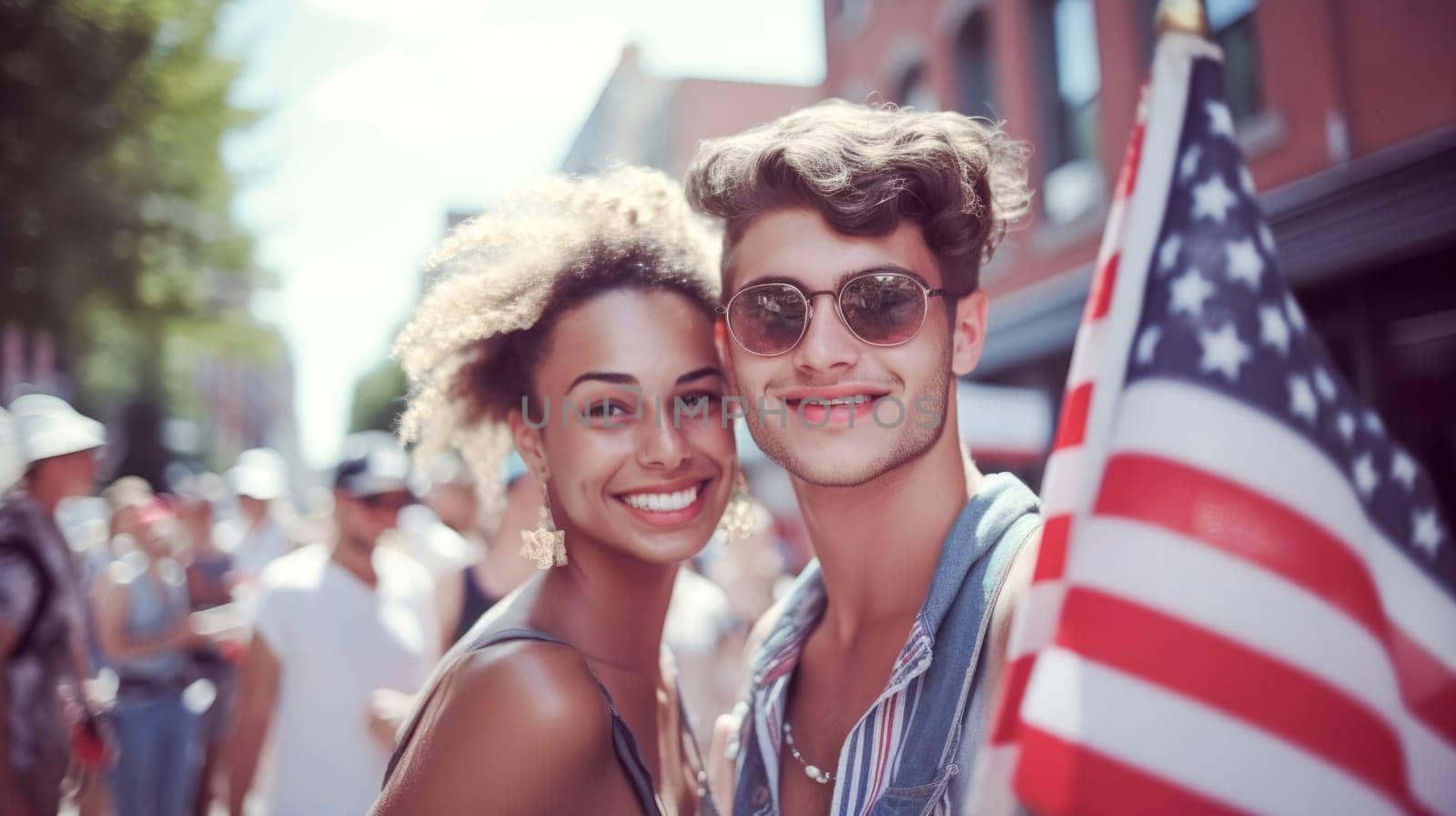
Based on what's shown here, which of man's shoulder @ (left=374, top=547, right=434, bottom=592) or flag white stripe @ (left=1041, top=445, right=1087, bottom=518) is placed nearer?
flag white stripe @ (left=1041, top=445, right=1087, bottom=518)

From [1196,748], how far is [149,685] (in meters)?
6.54

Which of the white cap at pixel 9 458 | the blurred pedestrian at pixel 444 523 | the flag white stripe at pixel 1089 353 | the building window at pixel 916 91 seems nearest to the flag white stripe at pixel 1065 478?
the flag white stripe at pixel 1089 353

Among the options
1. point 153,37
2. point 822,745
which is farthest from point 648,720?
point 153,37

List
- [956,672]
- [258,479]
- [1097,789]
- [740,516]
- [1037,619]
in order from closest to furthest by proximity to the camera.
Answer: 1. [1097,789]
2. [1037,619]
3. [956,672]
4. [740,516]
5. [258,479]

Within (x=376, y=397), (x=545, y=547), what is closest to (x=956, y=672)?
(x=545, y=547)

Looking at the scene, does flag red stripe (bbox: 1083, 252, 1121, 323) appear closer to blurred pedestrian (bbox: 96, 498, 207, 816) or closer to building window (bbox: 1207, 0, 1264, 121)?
blurred pedestrian (bbox: 96, 498, 207, 816)

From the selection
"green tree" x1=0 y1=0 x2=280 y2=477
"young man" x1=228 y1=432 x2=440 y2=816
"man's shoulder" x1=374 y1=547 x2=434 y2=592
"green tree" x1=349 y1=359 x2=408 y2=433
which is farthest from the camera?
"green tree" x1=349 y1=359 x2=408 y2=433

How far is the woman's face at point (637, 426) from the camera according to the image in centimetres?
239

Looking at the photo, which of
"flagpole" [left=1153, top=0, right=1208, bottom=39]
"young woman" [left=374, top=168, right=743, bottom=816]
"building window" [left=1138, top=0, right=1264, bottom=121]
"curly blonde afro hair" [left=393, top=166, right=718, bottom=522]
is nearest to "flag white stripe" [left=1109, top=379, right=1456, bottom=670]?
"flagpole" [left=1153, top=0, right=1208, bottom=39]

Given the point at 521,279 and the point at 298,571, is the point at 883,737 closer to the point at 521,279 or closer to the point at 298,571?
the point at 521,279

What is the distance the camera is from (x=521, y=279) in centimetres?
261

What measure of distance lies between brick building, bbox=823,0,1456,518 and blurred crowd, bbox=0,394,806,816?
4113 mm

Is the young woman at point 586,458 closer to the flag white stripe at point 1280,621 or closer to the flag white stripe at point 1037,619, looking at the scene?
the flag white stripe at point 1037,619

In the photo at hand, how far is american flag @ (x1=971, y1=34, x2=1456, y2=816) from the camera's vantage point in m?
1.18
